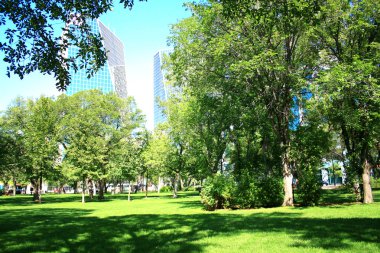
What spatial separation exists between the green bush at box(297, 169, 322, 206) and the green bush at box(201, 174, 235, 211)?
4.62 m

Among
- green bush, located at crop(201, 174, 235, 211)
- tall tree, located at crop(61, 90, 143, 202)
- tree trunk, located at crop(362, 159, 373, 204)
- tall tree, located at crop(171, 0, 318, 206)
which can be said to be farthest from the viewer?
tall tree, located at crop(61, 90, 143, 202)

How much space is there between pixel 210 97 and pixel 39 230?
16427mm

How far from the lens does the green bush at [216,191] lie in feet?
68.3

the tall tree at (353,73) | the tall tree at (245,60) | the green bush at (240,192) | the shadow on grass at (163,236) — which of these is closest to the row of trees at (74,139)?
the tall tree at (245,60)

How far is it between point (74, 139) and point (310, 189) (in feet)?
95.3

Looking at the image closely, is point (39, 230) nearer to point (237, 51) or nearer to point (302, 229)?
point (302, 229)

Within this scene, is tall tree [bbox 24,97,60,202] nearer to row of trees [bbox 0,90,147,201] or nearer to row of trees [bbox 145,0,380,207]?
row of trees [bbox 0,90,147,201]

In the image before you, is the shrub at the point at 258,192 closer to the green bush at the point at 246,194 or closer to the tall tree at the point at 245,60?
the green bush at the point at 246,194

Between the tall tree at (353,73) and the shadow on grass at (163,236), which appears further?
the tall tree at (353,73)

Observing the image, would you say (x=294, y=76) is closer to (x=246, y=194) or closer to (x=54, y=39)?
(x=246, y=194)

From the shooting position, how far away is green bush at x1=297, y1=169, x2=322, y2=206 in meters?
21.1

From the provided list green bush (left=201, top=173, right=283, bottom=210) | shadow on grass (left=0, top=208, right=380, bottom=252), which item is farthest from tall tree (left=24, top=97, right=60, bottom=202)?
shadow on grass (left=0, top=208, right=380, bottom=252)

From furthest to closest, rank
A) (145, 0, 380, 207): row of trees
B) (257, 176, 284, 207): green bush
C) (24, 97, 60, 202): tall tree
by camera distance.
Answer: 1. (24, 97, 60, 202): tall tree
2. (257, 176, 284, 207): green bush
3. (145, 0, 380, 207): row of trees

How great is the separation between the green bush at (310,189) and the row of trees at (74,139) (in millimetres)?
23763
